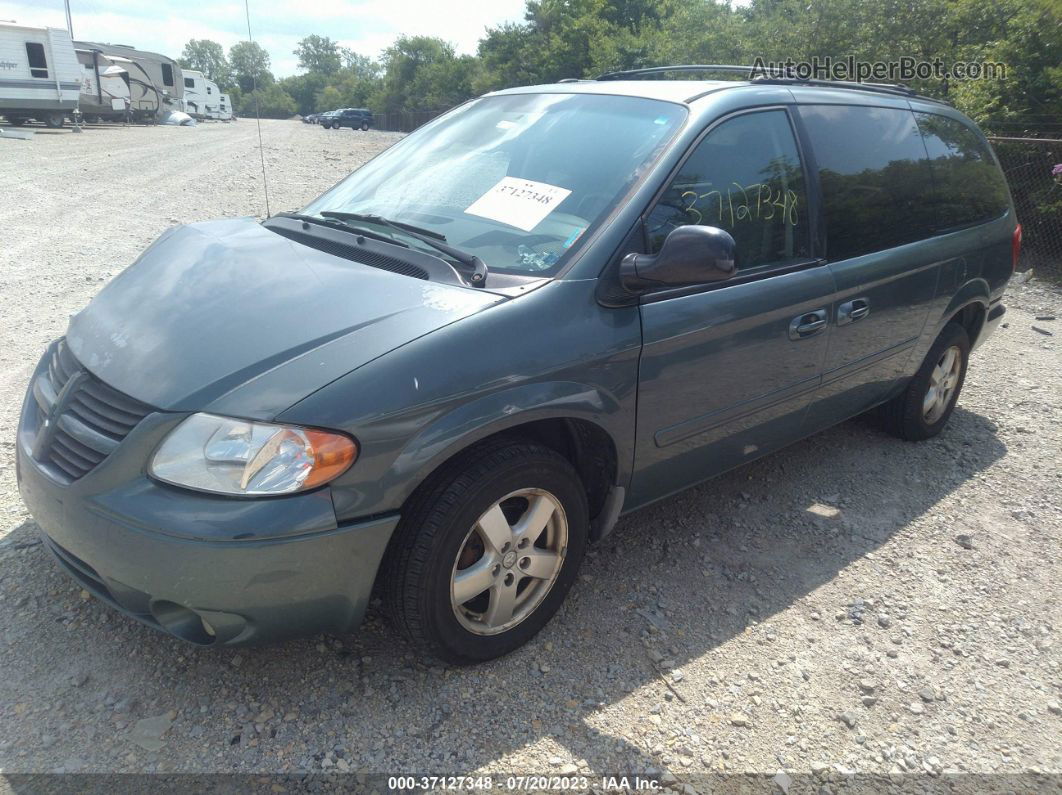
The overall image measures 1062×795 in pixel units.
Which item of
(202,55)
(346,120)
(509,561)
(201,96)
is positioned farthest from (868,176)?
(202,55)

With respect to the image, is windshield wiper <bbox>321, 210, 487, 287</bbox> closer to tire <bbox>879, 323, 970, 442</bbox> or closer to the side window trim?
the side window trim

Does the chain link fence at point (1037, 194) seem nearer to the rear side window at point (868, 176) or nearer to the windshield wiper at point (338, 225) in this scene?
the rear side window at point (868, 176)

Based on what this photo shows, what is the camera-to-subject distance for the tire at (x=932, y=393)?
4434 millimetres

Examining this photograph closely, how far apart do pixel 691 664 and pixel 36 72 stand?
31280 millimetres

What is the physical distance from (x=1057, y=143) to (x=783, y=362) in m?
8.38

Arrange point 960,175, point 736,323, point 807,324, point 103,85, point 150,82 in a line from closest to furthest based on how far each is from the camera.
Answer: point 736,323, point 807,324, point 960,175, point 103,85, point 150,82

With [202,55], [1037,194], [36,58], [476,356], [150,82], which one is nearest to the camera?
[476,356]

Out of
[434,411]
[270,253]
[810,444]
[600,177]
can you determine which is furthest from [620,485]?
[810,444]

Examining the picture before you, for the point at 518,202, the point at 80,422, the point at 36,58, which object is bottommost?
the point at 80,422

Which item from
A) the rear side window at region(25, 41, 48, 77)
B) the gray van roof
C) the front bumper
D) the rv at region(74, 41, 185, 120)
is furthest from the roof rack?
the rv at region(74, 41, 185, 120)

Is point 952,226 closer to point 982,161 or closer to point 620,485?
point 982,161

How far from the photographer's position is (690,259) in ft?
8.29

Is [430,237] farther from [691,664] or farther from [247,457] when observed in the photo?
[691,664]

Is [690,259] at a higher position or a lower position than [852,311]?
higher
